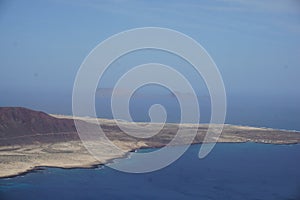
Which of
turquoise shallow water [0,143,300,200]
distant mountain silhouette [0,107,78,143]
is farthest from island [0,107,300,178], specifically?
turquoise shallow water [0,143,300,200]

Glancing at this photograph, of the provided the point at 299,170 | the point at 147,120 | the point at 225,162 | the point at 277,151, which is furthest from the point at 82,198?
the point at 147,120

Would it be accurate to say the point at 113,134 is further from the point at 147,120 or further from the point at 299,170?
the point at 299,170

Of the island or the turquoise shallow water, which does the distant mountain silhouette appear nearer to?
the island

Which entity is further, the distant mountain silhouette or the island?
the distant mountain silhouette

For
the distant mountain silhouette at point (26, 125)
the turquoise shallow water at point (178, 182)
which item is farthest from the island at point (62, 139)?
the turquoise shallow water at point (178, 182)

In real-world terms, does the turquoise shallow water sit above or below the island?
below
